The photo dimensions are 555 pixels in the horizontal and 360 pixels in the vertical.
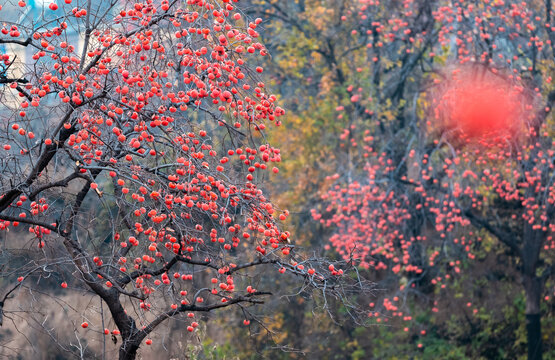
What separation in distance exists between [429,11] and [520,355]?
6.97 m

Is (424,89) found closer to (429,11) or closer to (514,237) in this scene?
(429,11)

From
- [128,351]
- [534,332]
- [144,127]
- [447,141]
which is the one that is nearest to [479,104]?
[447,141]

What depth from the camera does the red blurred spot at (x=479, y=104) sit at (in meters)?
12.7

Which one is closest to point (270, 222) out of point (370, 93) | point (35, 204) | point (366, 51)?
point (35, 204)

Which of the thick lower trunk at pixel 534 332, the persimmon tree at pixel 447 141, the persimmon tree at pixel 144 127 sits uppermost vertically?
the persimmon tree at pixel 447 141

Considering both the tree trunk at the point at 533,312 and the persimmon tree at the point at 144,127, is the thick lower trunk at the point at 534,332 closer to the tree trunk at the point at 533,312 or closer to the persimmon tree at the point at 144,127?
the tree trunk at the point at 533,312

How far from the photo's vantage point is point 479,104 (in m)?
13.0

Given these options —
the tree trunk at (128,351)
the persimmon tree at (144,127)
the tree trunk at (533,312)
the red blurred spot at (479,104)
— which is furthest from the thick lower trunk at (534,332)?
the tree trunk at (128,351)

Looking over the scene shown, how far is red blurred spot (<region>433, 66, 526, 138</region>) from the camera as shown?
12.7 meters

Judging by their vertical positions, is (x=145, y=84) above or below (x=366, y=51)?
below

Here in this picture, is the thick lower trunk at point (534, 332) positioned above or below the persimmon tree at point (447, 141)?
below

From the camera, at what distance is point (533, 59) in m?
13.1

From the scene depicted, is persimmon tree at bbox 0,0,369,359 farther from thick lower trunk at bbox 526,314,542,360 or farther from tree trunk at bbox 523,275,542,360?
thick lower trunk at bbox 526,314,542,360

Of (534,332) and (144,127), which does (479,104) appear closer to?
(534,332)
